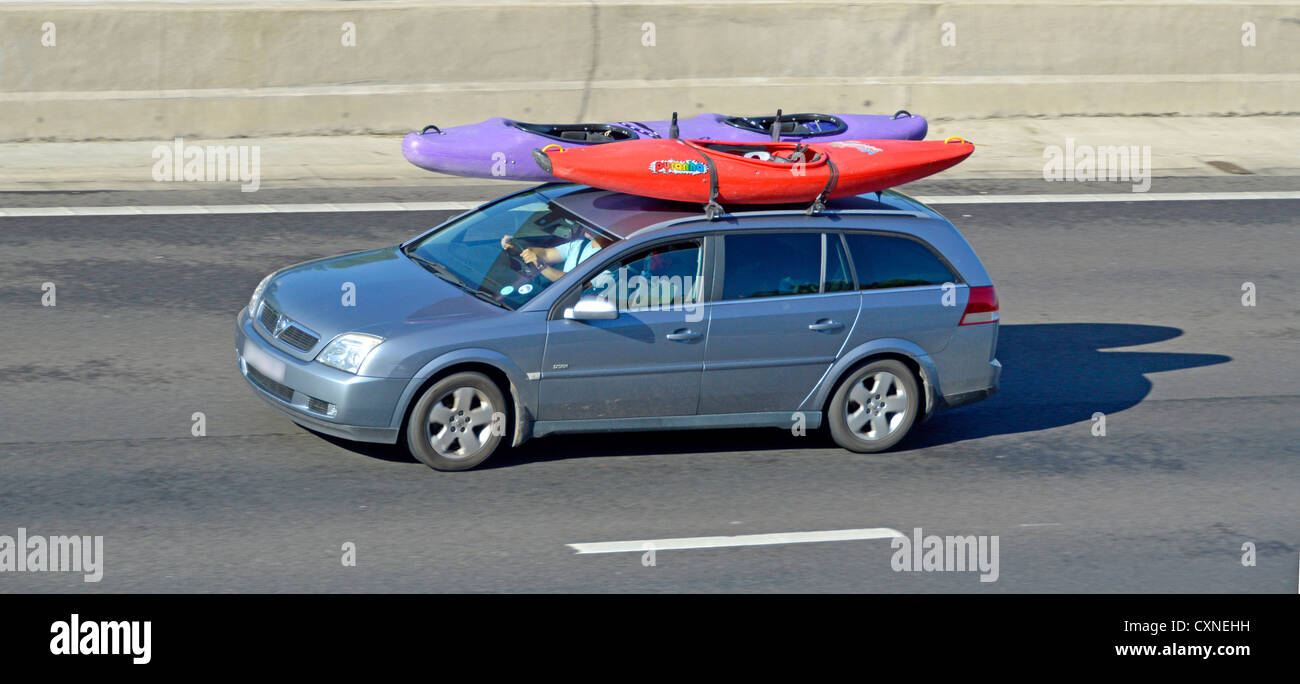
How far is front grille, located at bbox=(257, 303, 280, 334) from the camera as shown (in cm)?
880

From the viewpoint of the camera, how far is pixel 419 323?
8.45 m

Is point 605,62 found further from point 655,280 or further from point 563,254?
point 655,280

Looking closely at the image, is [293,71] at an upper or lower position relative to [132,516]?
upper

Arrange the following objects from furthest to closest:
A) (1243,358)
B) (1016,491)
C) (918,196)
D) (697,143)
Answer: (918,196) < (1243,358) < (697,143) < (1016,491)

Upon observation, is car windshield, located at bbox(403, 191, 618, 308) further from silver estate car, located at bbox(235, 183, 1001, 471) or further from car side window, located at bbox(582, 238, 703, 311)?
car side window, located at bbox(582, 238, 703, 311)

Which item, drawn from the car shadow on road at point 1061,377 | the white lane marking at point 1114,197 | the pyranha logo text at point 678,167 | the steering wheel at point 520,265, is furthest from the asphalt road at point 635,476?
the white lane marking at point 1114,197

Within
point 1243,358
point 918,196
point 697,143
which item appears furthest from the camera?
point 918,196

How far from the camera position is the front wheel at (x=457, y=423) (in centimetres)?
843

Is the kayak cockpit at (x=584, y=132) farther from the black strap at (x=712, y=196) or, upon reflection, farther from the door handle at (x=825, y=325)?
the door handle at (x=825, y=325)

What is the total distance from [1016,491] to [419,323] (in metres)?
3.47

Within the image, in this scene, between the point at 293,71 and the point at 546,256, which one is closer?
the point at 546,256
